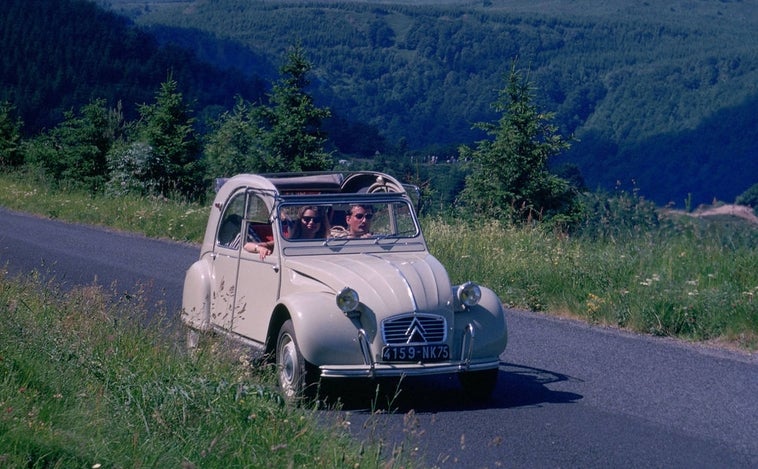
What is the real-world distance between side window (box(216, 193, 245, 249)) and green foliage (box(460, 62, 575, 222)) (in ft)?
62.5

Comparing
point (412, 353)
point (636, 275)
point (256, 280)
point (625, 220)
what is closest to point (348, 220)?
point (256, 280)

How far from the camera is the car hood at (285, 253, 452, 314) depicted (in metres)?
7.33

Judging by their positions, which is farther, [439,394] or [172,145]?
[172,145]

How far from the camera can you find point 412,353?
7262mm

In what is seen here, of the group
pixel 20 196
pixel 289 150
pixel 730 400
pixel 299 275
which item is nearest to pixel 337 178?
pixel 299 275

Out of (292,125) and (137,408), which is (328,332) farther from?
(292,125)

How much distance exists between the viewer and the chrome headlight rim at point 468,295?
302 inches

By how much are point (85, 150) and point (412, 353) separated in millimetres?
28888

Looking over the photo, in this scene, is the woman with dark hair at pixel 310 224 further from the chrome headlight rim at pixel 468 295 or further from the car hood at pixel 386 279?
the chrome headlight rim at pixel 468 295

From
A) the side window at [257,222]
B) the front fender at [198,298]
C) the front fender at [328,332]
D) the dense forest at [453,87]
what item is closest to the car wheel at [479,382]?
the front fender at [328,332]

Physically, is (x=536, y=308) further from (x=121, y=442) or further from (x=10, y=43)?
(x=10, y=43)

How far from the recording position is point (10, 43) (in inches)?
5094

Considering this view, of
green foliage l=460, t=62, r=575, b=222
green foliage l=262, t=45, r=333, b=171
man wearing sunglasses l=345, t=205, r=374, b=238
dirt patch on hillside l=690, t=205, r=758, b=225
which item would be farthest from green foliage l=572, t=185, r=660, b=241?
green foliage l=262, t=45, r=333, b=171

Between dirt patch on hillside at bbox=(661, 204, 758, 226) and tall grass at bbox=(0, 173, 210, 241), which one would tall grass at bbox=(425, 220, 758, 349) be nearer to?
dirt patch on hillside at bbox=(661, 204, 758, 226)
